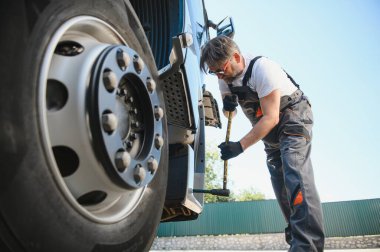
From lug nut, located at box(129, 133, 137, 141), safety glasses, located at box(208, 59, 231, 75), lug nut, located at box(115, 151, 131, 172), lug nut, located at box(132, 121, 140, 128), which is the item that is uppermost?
safety glasses, located at box(208, 59, 231, 75)

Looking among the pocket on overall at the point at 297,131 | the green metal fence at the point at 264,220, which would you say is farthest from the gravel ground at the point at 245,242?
the pocket on overall at the point at 297,131

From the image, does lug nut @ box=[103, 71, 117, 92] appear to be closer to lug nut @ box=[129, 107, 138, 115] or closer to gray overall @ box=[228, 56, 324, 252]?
lug nut @ box=[129, 107, 138, 115]

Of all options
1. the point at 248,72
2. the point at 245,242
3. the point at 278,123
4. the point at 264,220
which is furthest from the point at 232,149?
the point at 264,220

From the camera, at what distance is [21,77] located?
2.28 feet

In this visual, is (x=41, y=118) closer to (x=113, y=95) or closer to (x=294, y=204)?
(x=113, y=95)

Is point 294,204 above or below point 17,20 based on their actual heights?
below

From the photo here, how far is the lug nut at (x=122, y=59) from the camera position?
38.9 inches

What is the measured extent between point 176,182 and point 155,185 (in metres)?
0.41

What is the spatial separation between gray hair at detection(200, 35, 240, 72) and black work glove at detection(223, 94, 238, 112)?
353 mm

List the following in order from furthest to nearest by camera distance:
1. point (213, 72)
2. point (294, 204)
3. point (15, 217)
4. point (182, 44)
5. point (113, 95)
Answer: point (213, 72), point (294, 204), point (182, 44), point (113, 95), point (15, 217)

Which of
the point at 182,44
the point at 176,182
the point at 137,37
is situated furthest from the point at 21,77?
the point at 176,182

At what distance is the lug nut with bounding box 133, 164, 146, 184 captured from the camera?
977mm

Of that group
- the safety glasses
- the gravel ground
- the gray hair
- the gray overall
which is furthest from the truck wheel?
the gravel ground

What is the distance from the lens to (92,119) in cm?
85
